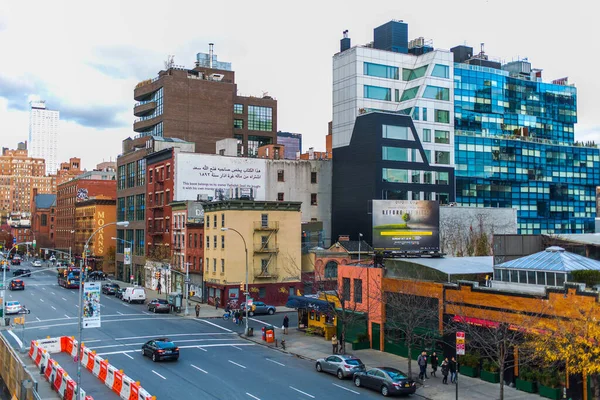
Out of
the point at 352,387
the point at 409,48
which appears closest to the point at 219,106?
the point at 409,48

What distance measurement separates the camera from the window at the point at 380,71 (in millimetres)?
85500

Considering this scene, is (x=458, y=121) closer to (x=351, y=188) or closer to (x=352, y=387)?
(x=351, y=188)

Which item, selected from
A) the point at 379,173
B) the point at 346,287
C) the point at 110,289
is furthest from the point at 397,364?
the point at 110,289

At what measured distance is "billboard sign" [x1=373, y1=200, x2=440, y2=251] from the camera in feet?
222

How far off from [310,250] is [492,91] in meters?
44.0

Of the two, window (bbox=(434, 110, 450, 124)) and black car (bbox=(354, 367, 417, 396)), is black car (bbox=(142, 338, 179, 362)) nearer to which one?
black car (bbox=(354, 367, 417, 396))

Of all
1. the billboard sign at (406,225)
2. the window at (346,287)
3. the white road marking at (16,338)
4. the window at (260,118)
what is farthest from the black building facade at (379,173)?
the white road marking at (16,338)

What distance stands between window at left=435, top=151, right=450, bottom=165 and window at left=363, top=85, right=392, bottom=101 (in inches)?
421

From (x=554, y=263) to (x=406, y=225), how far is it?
3556 centimetres

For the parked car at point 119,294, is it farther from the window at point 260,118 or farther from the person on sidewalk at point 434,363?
the window at point 260,118

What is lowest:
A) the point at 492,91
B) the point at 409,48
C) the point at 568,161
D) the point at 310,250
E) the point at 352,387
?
the point at 352,387

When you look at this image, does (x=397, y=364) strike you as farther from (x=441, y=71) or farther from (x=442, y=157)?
(x=441, y=71)

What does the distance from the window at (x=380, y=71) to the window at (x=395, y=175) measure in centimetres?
1507

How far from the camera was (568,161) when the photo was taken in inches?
3979
